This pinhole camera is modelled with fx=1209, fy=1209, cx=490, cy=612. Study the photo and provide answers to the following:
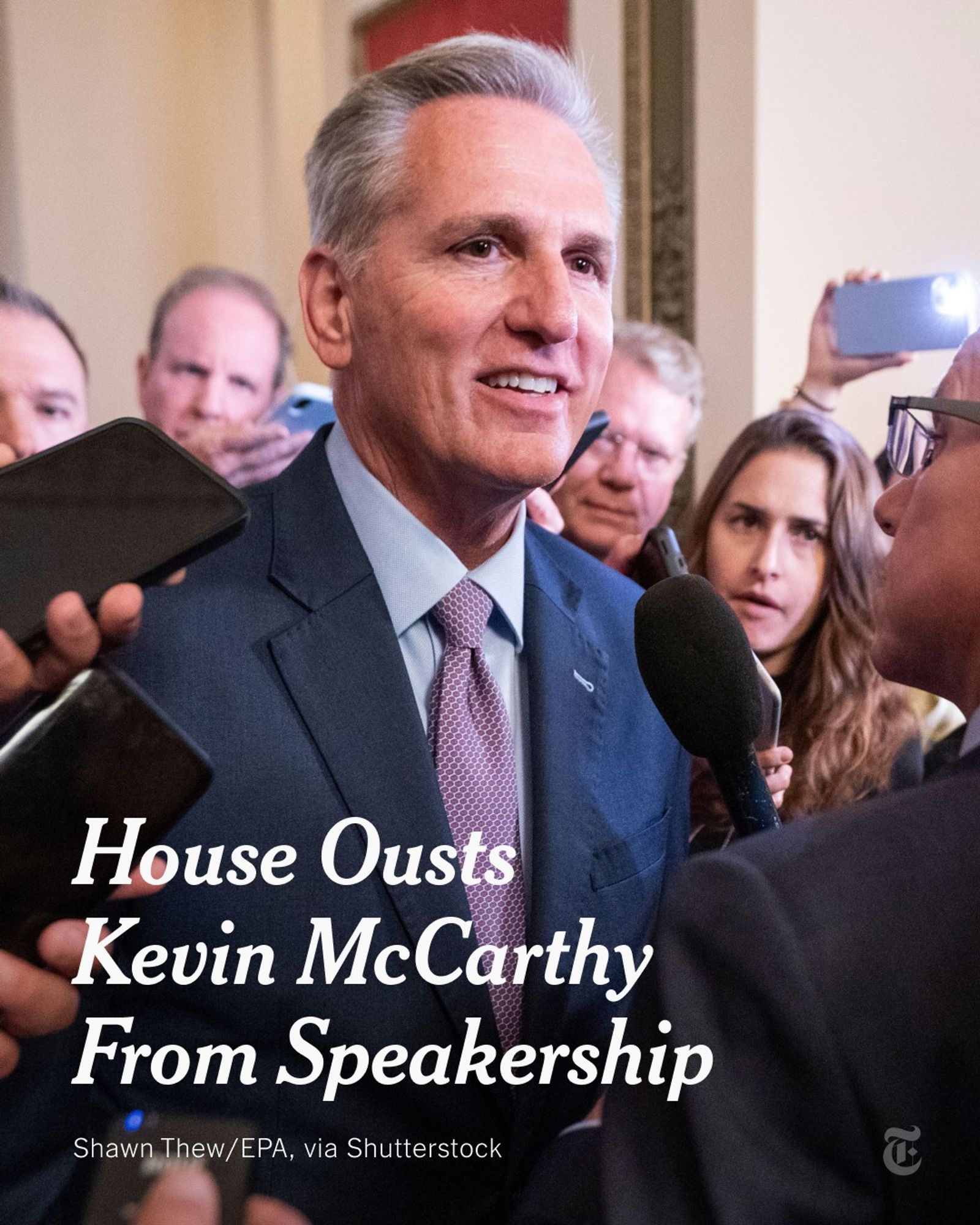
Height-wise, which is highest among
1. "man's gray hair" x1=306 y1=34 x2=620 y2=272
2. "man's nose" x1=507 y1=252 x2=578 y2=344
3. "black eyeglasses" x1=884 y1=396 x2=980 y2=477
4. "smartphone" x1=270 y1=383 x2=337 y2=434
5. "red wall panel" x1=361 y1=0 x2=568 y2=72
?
"red wall panel" x1=361 y1=0 x2=568 y2=72

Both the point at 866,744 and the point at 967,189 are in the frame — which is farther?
the point at 967,189

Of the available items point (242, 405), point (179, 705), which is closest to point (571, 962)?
point (179, 705)

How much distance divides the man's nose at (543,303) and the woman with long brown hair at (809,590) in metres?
0.46

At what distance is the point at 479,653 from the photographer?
1109 mm

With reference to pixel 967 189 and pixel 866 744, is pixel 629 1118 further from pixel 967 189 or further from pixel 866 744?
pixel 967 189

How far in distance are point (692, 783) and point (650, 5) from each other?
2.00m

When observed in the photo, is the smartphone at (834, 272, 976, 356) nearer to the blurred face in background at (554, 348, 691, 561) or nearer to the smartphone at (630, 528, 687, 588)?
the blurred face in background at (554, 348, 691, 561)

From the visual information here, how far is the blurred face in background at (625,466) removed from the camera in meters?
2.24

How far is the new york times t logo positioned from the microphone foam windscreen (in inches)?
11.8

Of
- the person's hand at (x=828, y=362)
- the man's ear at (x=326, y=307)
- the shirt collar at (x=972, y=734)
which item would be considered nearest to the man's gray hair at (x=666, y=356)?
the person's hand at (x=828, y=362)

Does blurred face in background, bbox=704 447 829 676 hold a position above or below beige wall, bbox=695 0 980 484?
below

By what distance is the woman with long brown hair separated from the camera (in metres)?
1.45

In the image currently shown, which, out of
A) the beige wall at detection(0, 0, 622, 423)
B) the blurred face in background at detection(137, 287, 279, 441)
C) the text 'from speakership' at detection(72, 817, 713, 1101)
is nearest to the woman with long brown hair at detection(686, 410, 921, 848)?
the text 'from speakership' at detection(72, 817, 713, 1101)

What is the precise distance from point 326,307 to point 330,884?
56cm
